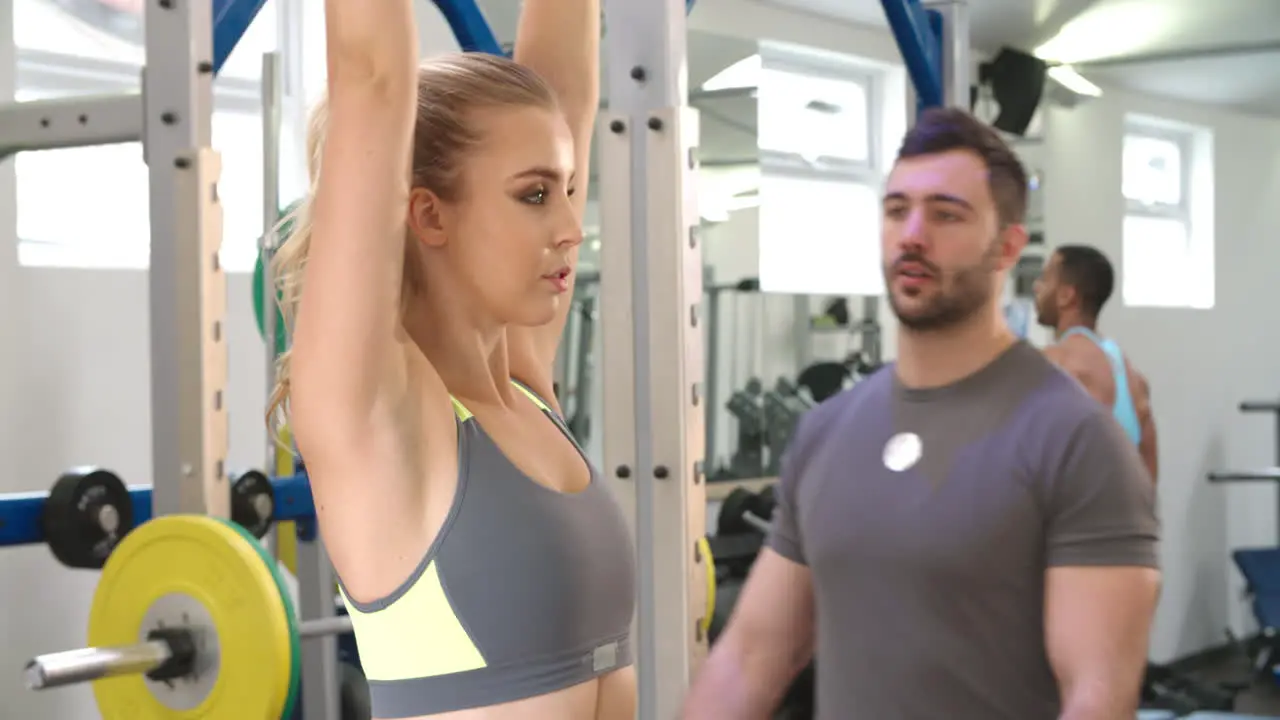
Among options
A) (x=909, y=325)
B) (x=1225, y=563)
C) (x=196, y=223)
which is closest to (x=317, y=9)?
(x=196, y=223)

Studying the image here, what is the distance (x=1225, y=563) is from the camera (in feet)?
24.9

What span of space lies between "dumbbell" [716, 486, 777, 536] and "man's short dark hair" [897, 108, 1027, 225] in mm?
2732

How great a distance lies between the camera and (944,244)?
157 cm

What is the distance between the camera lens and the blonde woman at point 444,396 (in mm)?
899

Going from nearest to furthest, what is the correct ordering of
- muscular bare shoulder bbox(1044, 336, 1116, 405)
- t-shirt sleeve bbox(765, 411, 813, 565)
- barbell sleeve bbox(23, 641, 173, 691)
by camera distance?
t-shirt sleeve bbox(765, 411, 813, 565) < barbell sleeve bbox(23, 641, 173, 691) < muscular bare shoulder bbox(1044, 336, 1116, 405)

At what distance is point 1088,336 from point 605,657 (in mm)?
3357

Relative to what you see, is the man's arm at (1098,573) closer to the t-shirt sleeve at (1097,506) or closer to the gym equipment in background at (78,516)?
the t-shirt sleeve at (1097,506)

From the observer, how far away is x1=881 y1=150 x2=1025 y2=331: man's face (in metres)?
1.57

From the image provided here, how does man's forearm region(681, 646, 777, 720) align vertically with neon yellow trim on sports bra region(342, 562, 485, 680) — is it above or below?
below

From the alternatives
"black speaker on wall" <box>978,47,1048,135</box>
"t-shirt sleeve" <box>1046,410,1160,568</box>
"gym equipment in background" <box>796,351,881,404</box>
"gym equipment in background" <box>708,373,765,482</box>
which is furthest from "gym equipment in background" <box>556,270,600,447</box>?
"t-shirt sleeve" <box>1046,410,1160,568</box>

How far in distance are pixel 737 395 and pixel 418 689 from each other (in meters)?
4.05

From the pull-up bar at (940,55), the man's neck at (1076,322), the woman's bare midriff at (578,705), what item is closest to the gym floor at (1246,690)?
the man's neck at (1076,322)

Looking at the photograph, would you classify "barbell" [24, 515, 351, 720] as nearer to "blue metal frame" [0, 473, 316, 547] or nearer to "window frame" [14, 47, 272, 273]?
"blue metal frame" [0, 473, 316, 547]

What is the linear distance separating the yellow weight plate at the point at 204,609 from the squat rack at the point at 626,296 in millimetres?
Answer: 143
